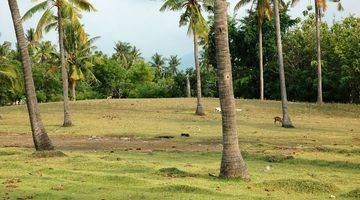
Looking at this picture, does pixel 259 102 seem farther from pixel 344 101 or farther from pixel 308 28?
pixel 308 28

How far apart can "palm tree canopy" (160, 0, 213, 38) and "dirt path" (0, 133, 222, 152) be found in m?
15.6

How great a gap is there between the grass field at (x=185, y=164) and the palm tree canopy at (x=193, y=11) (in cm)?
722

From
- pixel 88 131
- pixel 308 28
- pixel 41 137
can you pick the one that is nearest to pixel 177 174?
pixel 41 137

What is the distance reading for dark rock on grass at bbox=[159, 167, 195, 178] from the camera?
1567cm

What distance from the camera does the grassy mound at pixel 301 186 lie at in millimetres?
13484

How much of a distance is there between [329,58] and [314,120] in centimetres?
1854

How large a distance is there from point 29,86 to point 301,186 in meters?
11.7

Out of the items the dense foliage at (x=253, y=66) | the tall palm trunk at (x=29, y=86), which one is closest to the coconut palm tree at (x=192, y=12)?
the dense foliage at (x=253, y=66)

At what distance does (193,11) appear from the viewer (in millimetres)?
41625

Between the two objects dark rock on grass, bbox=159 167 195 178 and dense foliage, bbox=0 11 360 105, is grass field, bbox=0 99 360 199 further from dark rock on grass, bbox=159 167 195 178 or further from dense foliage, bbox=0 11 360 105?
dense foliage, bbox=0 11 360 105

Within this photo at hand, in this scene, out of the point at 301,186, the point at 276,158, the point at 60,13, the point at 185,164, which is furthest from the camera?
the point at 60,13

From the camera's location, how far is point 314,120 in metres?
42.9

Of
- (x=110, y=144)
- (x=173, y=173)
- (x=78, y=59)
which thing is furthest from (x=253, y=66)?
(x=173, y=173)

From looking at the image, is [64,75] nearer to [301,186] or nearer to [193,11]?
[193,11]
